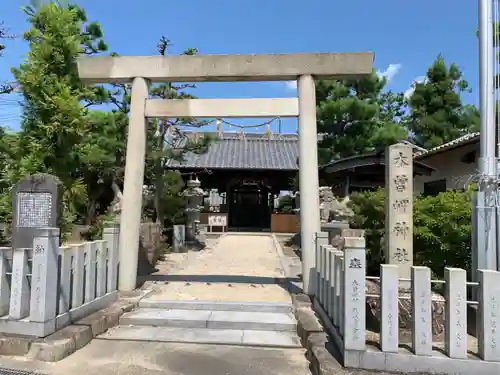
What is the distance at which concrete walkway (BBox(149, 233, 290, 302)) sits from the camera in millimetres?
7020

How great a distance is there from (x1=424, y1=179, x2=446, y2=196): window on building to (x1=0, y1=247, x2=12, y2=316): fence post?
42.4 ft

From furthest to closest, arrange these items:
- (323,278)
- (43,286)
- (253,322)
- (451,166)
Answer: (451,166) → (323,278) → (253,322) → (43,286)

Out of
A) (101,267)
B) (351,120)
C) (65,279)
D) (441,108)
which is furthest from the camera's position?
(441,108)

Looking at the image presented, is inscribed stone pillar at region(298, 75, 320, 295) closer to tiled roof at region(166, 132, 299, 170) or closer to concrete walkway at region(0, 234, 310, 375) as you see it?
concrete walkway at region(0, 234, 310, 375)

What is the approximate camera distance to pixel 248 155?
26141mm

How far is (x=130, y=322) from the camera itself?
5.80 meters

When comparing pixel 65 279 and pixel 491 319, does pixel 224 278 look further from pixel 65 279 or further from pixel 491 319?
pixel 491 319

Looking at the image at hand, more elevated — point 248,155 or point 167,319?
point 248,155

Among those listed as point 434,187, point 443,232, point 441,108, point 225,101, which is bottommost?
point 443,232

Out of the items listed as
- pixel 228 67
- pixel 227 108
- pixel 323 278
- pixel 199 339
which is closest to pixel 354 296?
pixel 323 278

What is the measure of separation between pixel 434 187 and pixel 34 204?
508 inches

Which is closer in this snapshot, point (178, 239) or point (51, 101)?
point (51, 101)

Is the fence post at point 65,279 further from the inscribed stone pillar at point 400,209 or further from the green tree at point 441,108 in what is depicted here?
the green tree at point 441,108

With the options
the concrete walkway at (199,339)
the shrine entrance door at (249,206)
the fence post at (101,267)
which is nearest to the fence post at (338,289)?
the concrete walkway at (199,339)
